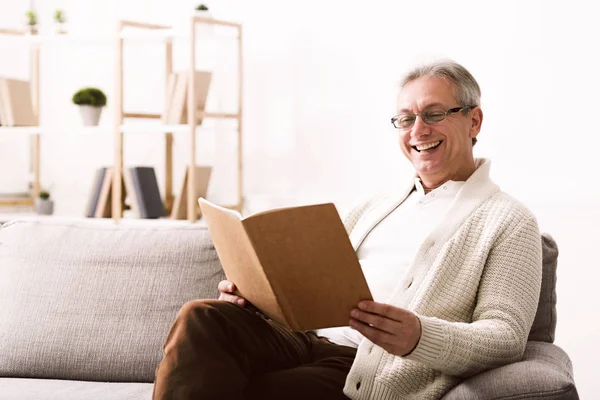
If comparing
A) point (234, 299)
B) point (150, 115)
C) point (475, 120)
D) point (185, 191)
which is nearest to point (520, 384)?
point (234, 299)

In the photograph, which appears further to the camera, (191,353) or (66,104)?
(66,104)

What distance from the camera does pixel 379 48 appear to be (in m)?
3.67

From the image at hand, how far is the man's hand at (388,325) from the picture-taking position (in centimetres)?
158

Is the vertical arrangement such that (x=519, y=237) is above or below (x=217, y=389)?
above

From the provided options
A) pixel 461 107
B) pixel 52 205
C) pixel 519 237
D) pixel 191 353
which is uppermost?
pixel 461 107

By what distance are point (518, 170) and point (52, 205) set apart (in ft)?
7.91

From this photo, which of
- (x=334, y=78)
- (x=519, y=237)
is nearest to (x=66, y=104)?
(x=334, y=78)

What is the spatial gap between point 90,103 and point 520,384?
3027 millimetres

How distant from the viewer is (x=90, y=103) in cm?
412

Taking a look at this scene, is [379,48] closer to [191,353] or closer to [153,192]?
[153,192]

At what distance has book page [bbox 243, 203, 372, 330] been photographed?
153cm

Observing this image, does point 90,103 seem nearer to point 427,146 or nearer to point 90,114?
point 90,114

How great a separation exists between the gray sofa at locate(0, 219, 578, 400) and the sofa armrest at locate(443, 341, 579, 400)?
386 millimetres

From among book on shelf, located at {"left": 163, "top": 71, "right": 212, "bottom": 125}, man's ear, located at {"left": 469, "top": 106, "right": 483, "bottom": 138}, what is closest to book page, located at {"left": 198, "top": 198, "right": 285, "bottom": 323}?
man's ear, located at {"left": 469, "top": 106, "right": 483, "bottom": 138}
